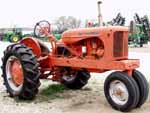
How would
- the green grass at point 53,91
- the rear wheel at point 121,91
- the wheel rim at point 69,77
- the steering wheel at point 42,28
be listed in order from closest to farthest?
the rear wheel at point 121,91, the green grass at point 53,91, the steering wheel at point 42,28, the wheel rim at point 69,77

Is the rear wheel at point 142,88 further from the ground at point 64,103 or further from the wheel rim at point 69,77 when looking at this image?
the wheel rim at point 69,77

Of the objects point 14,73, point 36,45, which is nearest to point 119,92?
point 36,45

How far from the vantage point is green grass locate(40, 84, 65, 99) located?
7.54 meters

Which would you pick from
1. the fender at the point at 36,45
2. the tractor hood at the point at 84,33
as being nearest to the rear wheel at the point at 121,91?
the tractor hood at the point at 84,33

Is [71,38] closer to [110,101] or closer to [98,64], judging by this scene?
[98,64]

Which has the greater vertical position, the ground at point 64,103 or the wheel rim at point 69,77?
the wheel rim at point 69,77

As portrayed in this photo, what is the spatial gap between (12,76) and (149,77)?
370cm

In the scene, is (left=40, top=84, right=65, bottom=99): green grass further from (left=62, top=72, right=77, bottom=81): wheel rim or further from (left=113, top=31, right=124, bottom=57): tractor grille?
(left=113, top=31, right=124, bottom=57): tractor grille

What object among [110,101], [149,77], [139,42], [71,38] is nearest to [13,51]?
[71,38]

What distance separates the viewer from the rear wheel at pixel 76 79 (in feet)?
26.6

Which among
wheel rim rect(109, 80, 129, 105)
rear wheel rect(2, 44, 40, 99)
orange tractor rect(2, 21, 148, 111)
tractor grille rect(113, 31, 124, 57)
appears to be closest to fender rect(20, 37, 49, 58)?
orange tractor rect(2, 21, 148, 111)

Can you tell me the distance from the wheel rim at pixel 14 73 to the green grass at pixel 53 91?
0.55 m

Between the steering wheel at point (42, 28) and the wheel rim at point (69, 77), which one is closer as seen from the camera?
the steering wheel at point (42, 28)

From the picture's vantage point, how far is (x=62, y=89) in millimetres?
8250
